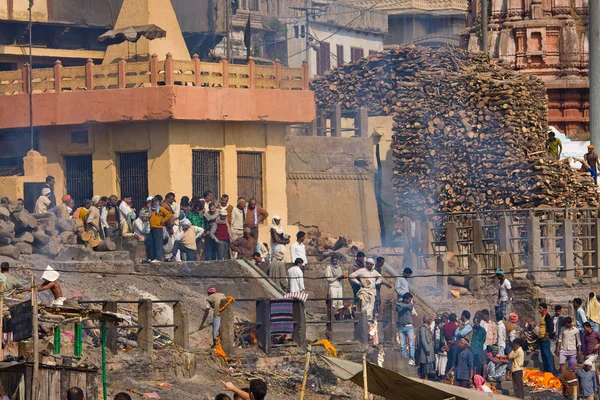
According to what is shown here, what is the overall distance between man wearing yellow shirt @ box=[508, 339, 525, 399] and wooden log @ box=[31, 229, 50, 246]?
721 cm

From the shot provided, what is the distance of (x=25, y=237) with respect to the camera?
2653 cm

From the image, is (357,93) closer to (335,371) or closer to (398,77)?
(398,77)

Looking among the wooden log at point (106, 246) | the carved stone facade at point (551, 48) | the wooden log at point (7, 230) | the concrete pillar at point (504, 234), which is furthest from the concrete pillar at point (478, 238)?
the carved stone facade at point (551, 48)

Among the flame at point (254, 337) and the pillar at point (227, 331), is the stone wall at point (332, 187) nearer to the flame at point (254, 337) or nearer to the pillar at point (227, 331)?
the flame at point (254, 337)

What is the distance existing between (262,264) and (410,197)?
6938 millimetres

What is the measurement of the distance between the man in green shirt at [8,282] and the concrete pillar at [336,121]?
44.0 feet

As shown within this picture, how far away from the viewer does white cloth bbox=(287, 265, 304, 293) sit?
2686cm

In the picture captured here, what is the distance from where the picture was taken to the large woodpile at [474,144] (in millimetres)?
34031

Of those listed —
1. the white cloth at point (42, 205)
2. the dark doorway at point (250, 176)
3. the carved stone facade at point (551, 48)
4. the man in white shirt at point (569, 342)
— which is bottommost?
the man in white shirt at point (569, 342)

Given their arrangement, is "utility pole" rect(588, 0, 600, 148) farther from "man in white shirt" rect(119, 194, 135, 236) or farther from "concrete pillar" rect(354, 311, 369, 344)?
"man in white shirt" rect(119, 194, 135, 236)

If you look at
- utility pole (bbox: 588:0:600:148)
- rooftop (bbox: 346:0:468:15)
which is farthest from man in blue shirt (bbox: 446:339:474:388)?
rooftop (bbox: 346:0:468:15)

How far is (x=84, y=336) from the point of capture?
77.5 feet

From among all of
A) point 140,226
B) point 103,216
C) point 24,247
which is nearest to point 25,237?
point 24,247

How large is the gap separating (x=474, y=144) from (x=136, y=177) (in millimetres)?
6817
